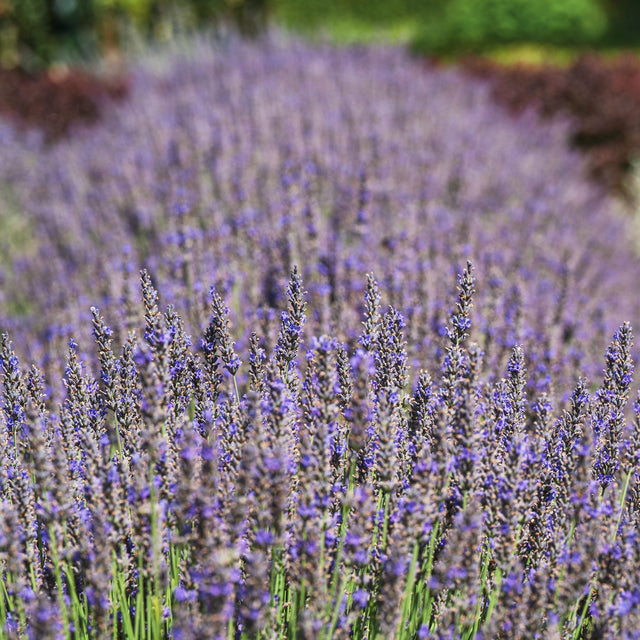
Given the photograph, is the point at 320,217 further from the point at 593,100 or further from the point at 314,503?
the point at 593,100

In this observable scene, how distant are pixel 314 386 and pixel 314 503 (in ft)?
0.91

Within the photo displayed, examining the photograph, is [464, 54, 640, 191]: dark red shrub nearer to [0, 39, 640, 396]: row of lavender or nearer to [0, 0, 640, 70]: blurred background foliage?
[0, 39, 640, 396]: row of lavender

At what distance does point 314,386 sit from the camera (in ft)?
5.72

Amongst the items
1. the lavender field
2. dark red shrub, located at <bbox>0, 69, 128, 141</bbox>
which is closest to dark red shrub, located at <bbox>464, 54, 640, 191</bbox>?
the lavender field

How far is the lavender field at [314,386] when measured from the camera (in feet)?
5.20

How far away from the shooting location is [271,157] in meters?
→ 5.12

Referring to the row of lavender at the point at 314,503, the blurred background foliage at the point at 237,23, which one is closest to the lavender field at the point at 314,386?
the row of lavender at the point at 314,503

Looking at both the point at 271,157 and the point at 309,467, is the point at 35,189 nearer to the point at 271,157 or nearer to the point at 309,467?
the point at 271,157

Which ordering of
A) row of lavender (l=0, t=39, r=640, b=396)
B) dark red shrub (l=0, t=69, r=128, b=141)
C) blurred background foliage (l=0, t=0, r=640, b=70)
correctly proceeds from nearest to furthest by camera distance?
1. row of lavender (l=0, t=39, r=640, b=396)
2. dark red shrub (l=0, t=69, r=128, b=141)
3. blurred background foliage (l=0, t=0, r=640, b=70)

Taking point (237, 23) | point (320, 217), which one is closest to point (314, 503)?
point (320, 217)

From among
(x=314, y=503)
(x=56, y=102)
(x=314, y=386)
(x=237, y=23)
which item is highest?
(x=237, y=23)

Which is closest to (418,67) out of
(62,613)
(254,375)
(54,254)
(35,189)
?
(35,189)

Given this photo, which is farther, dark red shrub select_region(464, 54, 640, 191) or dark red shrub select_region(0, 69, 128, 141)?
dark red shrub select_region(0, 69, 128, 141)

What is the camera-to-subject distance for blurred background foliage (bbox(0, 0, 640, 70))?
13.6 meters
